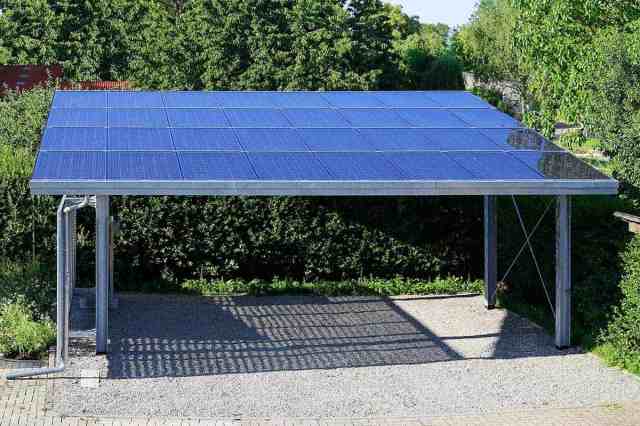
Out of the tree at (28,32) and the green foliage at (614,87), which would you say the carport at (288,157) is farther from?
the tree at (28,32)

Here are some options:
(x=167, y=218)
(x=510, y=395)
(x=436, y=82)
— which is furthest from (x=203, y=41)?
(x=510, y=395)

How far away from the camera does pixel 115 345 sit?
15.1 metres

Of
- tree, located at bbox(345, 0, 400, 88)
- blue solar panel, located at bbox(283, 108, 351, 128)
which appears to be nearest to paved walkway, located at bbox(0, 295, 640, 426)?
blue solar panel, located at bbox(283, 108, 351, 128)

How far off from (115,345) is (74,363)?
4.07 feet

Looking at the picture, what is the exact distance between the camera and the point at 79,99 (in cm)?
1775

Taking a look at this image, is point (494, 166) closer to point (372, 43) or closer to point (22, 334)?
point (22, 334)

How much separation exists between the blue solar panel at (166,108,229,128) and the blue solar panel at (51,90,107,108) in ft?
4.53

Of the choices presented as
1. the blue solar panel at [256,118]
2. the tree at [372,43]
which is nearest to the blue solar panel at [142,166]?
the blue solar panel at [256,118]

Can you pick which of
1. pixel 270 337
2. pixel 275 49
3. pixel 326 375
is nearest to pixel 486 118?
pixel 270 337

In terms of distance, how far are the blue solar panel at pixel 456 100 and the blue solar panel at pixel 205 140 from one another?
4613 millimetres

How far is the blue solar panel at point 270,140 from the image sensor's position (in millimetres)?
14500

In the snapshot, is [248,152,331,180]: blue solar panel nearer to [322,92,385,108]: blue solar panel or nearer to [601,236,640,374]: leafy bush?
[322,92,385,108]: blue solar panel

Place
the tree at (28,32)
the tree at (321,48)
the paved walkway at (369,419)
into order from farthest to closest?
the tree at (28,32) → the tree at (321,48) → the paved walkway at (369,419)

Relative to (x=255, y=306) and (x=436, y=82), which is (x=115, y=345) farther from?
(x=436, y=82)
